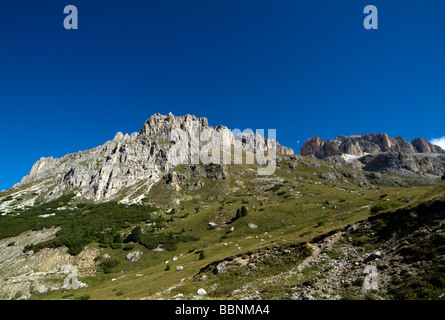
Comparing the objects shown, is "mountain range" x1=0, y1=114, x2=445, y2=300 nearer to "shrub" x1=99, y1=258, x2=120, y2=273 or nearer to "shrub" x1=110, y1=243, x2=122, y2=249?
"shrub" x1=99, y1=258, x2=120, y2=273

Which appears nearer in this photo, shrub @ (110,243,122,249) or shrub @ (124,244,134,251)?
shrub @ (124,244,134,251)

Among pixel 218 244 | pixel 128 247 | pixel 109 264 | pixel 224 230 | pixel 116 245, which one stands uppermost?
pixel 224 230

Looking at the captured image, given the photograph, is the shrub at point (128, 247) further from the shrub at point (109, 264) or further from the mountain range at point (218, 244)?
the shrub at point (109, 264)

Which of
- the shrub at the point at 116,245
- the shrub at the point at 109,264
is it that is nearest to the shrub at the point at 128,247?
the shrub at the point at 116,245

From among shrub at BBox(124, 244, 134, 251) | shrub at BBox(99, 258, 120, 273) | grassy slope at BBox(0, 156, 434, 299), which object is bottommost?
shrub at BBox(99, 258, 120, 273)

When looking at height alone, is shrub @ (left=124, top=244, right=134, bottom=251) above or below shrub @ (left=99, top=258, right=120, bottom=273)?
above

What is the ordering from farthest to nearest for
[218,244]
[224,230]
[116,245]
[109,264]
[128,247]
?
[224,230] < [116,245] < [128,247] < [218,244] < [109,264]

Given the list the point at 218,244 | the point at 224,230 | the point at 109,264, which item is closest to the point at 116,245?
the point at 109,264

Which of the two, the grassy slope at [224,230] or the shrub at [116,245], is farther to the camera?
the shrub at [116,245]

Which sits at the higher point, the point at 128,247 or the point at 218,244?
the point at 218,244

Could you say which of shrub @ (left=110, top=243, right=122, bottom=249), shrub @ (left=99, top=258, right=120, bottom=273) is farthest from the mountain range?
shrub @ (left=110, top=243, right=122, bottom=249)

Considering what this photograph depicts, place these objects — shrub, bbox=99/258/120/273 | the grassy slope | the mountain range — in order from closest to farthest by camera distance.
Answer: the mountain range → the grassy slope → shrub, bbox=99/258/120/273

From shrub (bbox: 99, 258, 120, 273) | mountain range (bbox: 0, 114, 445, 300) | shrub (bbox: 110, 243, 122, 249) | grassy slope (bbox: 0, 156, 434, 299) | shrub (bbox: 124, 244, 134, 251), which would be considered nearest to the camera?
mountain range (bbox: 0, 114, 445, 300)

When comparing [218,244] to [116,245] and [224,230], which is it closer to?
[224,230]
